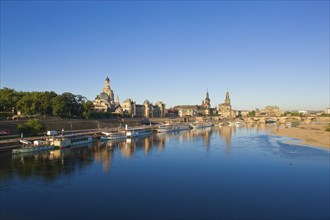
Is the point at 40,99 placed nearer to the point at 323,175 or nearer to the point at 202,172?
the point at 202,172

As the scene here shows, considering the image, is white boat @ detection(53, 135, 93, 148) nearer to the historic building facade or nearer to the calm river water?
the calm river water

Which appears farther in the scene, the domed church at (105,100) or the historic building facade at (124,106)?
the historic building facade at (124,106)

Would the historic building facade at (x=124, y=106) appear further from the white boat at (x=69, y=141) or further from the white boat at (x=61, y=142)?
the white boat at (x=61, y=142)

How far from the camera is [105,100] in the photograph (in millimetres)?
A: 136125

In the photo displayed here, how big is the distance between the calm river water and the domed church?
3272 inches

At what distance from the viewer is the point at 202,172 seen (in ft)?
115

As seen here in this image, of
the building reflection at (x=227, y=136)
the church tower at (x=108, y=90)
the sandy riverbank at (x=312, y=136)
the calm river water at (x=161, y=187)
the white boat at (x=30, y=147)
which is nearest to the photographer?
the calm river water at (x=161, y=187)

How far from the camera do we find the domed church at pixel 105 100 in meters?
128

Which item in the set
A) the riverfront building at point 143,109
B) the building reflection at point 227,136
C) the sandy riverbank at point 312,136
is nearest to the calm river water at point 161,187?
the building reflection at point 227,136

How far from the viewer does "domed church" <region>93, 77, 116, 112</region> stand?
128 meters

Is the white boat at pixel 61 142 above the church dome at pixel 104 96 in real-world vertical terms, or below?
below

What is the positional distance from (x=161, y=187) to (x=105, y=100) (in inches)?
4388

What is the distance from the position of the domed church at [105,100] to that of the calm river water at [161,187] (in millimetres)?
83103

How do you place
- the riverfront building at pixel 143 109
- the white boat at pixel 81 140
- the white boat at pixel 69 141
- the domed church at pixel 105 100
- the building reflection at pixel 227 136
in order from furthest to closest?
the riverfront building at pixel 143 109
the domed church at pixel 105 100
the building reflection at pixel 227 136
the white boat at pixel 81 140
the white boat at pixel 69 141
